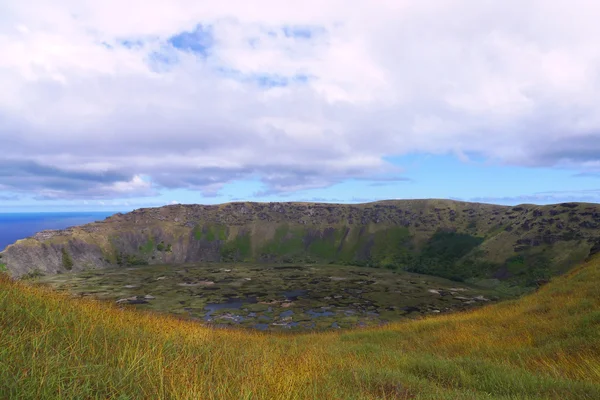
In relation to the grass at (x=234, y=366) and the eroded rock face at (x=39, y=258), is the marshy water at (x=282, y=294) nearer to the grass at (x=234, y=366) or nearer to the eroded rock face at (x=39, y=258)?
the eroded rock face at (x=39, y=258)

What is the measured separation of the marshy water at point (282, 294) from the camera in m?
92.1

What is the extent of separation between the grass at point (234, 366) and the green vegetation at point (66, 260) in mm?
219907

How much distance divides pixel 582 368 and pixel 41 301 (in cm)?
1924

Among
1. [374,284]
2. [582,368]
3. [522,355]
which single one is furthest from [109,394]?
[374,284]

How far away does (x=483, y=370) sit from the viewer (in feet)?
39.2

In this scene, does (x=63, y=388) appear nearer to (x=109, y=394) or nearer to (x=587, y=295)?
(x=109, y=394)

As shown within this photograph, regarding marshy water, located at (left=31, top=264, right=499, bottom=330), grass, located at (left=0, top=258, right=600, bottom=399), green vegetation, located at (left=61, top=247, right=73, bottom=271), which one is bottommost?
marshy water, located at (left=31, top=264, right=499, bottom=330)

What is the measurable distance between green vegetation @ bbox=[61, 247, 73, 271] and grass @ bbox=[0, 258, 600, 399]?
219907 millimetres

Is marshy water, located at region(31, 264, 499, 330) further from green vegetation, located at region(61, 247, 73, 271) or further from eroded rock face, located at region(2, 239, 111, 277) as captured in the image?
eroded rock face, located at region(2, 239, 111, 277)

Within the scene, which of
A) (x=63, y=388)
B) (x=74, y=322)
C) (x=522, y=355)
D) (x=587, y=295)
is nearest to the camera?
(x=63, y=388)

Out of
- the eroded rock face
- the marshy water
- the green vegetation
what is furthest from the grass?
the green vegetation

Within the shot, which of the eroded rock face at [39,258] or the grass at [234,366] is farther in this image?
the eroded rock face at [39,258]

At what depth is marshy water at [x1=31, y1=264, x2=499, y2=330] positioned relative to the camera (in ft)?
302

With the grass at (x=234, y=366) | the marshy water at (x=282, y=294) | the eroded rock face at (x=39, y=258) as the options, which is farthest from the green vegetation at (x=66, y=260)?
the grass at (x=234, y=366)
